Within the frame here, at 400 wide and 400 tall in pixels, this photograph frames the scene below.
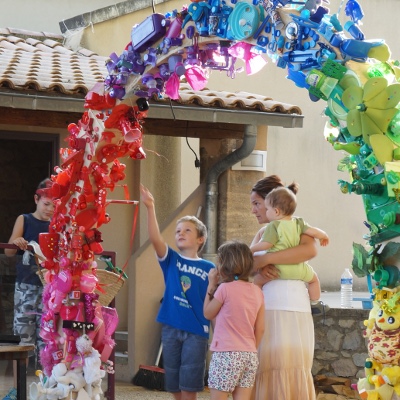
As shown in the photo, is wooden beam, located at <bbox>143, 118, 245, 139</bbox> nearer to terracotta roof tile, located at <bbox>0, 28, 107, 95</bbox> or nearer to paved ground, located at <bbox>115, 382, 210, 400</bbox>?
terracotta roof tile, located at <bbox>0, 28, 107, 95</bbox>

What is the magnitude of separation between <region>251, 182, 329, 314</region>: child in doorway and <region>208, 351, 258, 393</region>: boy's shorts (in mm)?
489

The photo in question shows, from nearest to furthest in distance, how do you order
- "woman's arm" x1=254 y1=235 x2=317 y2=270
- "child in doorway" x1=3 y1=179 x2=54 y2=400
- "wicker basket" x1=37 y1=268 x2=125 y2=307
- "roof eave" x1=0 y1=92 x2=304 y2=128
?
"woman's arm" x1=254 y1=235 x2=317 y2=270 → "wicker basket" x1=37 y1=268 x2=125 y2=307 → "child in doorway" x1=3 y1=179 x2=54 y2=400 → "roof eave" x1=0 y1=92 x2=304 y2=128

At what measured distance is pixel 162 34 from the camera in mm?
5070

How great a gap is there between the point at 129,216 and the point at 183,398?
14.8ft

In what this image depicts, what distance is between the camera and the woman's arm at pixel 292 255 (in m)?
5.50

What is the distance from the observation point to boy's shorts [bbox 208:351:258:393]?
5352 mm

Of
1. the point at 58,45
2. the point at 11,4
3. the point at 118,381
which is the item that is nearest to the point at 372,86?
the point at 118,381

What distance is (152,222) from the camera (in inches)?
233

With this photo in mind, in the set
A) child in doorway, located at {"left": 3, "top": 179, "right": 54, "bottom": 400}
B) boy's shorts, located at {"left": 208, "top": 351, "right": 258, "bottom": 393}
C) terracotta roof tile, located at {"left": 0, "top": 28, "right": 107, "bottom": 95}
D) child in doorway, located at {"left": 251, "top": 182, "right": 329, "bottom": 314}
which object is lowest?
boy's shorts, located at {"left": 208, "top": 351, "right": 258, "bottom": 393}

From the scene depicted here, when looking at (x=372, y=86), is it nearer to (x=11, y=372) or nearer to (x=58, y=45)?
(x=11, y=372)

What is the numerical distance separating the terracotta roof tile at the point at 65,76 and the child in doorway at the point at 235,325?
2.09 meters

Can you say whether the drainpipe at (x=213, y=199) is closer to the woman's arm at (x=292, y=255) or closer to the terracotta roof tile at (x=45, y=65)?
the terracotta roof tile at (x=45, y=65)

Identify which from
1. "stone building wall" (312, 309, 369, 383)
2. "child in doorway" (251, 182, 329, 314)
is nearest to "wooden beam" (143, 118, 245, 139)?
"stone building wall" (312, 309, 369, 383)

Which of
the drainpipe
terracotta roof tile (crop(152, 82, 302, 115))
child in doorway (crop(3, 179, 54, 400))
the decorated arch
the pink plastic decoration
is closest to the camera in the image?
the decorated arch
